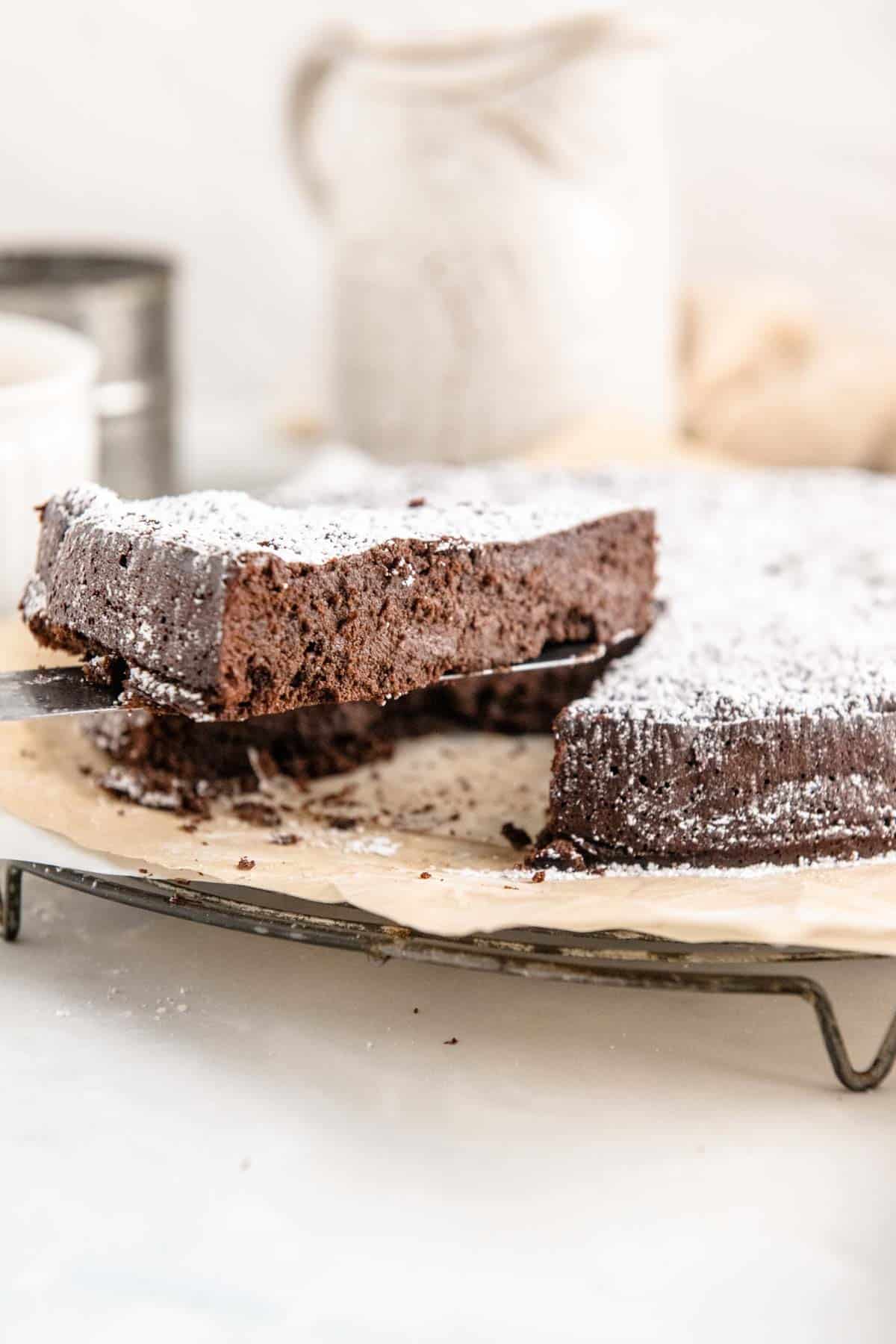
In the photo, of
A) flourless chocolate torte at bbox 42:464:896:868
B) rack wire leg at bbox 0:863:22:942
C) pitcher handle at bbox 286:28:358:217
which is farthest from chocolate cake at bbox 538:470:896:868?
pitcher handle at bbox 286:28:358:217

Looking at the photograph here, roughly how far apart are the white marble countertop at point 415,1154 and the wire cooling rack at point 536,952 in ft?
0.15

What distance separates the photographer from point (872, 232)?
3398mm

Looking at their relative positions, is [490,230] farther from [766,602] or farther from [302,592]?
[302,592]

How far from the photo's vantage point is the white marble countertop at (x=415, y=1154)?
990mm

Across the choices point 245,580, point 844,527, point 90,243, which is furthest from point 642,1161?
point 90,243

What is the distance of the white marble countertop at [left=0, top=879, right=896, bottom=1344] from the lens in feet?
3.25

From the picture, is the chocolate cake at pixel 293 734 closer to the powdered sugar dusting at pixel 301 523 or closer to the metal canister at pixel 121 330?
the powdered sugar dusting at pixel 301 523

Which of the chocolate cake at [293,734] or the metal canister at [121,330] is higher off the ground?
the metal canister at [121,330]

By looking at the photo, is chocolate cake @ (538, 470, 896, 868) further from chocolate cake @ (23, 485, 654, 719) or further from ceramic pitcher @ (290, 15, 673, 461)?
ceramic pitcher @ (290, 15, 673, 461)

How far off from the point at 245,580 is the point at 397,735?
552mm

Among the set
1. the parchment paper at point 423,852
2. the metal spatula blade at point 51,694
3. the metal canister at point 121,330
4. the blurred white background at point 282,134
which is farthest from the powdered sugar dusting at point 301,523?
the blurred white background at point 282,134

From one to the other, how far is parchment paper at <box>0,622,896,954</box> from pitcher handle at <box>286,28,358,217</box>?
3.95ft

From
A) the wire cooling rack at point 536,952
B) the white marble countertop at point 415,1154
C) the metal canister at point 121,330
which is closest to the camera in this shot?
the white marble countertop at point 415,1154

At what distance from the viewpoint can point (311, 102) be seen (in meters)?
2.60
